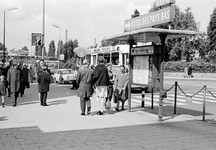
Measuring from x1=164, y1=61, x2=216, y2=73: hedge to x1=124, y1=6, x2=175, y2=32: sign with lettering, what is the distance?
37.8 m

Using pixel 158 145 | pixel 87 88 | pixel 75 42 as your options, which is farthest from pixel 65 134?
Answer: pixel 75 42

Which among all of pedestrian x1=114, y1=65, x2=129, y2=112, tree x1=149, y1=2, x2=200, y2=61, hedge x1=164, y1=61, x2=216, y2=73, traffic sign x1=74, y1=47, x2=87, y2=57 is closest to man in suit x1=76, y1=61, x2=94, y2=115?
pedestrian x1=114, y1=65, x2=129, y2=112

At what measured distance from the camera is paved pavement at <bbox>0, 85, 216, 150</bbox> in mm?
5806

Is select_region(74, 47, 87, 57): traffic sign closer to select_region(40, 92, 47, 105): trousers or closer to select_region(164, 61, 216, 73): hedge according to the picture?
select_region(40, 92, 47, 105): trousers

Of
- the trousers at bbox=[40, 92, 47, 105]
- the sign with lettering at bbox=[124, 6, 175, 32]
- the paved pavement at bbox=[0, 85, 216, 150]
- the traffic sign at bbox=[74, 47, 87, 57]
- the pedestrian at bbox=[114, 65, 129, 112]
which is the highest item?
the sign with lettering at bbox=[124, 6, 175, 32]

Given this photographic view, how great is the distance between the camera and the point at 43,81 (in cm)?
1155

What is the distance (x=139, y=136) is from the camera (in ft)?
21.7

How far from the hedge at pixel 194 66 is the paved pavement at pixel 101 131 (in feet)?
124

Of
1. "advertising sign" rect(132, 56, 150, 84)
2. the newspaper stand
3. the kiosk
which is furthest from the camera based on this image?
"advertising sign" rect(132, 56, 150, 84)

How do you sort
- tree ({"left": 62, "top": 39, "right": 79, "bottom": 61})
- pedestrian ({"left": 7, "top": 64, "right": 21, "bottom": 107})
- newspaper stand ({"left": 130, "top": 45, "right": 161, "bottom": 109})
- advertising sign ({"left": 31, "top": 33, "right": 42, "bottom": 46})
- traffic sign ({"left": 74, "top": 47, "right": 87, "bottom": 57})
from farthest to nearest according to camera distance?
Answer: tree ({"left": 62, "top": 39, "right": 79, "bottom": 61})
advertising sign ({"left": 31, "top": 33, "right": 42, "bottom": 46})
traffic sign ({"left": 74, "top": 47, "right": 87, "bottom": 57})
pedestrian ({"left": 7, "top": 64, "right": 21, "bottom": 107})
newspaper stand ({"left": 130, "top": 45, "right": 161, "bottom": 109})

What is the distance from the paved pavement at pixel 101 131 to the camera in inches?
229

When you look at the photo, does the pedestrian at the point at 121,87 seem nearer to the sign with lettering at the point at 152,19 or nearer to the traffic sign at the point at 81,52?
the sign with lettering at the point at 152,19

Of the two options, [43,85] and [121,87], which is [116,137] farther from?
[43,85]

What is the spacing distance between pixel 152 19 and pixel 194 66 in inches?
1538
